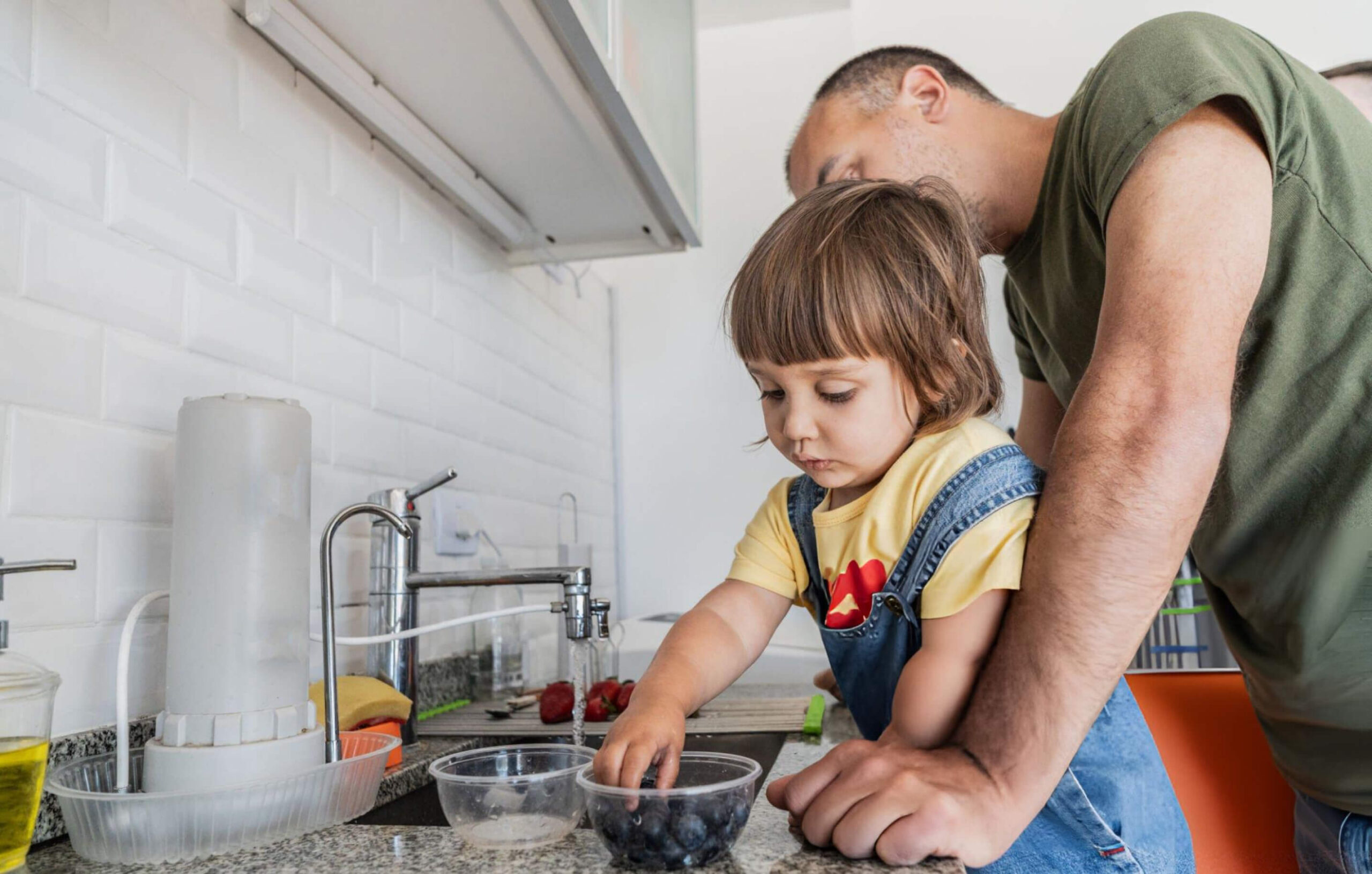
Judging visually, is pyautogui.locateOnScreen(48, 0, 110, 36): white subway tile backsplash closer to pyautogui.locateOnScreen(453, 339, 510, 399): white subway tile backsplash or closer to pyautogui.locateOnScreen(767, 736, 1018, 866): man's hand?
pyautogui.locateOnScreen(453, 339, 510, 399): white subway tile backsplash

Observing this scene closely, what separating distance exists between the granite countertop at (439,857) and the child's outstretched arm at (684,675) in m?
0.07

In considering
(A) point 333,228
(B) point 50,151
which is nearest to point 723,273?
(A) point 333,228

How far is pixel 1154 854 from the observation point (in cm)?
85

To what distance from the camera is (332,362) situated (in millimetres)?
1318

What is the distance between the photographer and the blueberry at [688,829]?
662 millimetres

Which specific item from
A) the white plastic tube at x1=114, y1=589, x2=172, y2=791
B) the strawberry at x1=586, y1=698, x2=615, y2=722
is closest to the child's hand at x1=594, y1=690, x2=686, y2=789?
the white plastic tube at x1=114, y1=589, x2=172, y2=791

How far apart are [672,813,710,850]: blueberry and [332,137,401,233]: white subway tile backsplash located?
1049 mm

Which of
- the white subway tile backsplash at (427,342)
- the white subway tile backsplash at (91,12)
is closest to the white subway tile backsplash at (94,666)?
the white subway tile backsplash at (91,12)

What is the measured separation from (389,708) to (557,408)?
1.23 metres

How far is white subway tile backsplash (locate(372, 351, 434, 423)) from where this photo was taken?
57.0 inches

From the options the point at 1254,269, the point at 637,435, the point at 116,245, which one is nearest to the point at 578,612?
the point at 116,245

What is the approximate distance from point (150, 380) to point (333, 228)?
442 millimetres

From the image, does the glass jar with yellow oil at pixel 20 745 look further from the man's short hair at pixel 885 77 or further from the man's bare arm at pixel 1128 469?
the man's short hair at pixel 885 77

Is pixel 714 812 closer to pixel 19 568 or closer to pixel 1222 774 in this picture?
pixel 19 568
